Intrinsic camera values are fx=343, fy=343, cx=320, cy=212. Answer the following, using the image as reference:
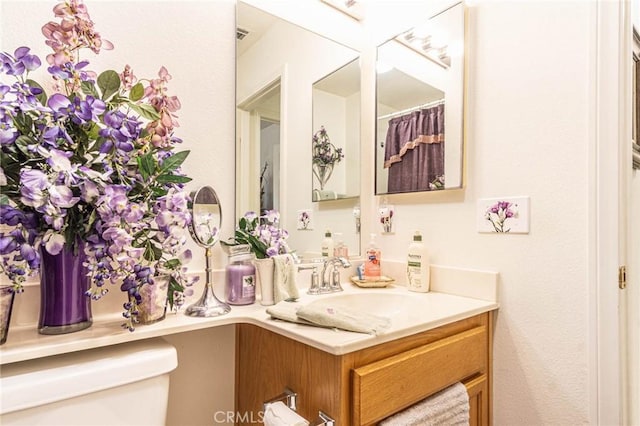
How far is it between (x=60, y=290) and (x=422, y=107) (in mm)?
1264

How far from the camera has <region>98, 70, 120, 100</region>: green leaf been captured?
754mm

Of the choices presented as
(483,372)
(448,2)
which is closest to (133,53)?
(448,2)

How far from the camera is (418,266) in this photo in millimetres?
1268

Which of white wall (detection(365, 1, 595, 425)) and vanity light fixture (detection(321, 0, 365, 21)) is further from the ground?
vanity light fixture (detection(321, 0, 365, 21))

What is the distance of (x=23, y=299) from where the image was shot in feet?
2.64

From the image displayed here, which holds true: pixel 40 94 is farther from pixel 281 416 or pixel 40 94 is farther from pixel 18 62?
pixel 281 416

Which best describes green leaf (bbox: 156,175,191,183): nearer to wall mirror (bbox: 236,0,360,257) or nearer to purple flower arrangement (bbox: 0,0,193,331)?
purple flower arrangement (bbox: 0,0,193,331)

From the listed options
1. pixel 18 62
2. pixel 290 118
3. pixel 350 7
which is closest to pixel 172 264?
pixel 18 62

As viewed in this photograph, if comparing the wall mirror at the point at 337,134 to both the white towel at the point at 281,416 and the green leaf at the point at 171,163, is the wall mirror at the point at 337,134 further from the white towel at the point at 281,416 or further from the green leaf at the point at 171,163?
the white towel at the point at 281,416

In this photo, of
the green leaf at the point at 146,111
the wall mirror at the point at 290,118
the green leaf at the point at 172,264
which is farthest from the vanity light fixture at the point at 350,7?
the green leaf at the point at 172,264

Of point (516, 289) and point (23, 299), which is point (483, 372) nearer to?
point (516, 289)

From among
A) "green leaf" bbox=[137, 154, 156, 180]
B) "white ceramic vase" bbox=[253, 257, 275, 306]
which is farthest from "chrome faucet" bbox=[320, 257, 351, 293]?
"green leaf" bbox=[137, 154, 156, 180]

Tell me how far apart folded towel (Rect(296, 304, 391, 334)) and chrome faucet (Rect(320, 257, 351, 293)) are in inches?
16.0

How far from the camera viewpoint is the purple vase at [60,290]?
28.7 inches
